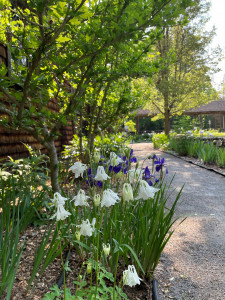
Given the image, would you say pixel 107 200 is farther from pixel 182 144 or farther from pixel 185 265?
pixel 182 144

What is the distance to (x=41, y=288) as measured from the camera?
59.1 inches

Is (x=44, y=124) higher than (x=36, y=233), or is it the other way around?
(x=44, y=124)

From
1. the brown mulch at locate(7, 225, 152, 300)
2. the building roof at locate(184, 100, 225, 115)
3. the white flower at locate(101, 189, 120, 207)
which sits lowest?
the brown mulch at locate(7, 225, 152, 300)

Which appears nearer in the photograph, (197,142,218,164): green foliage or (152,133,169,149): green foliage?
(197,142,218,164): green foliage

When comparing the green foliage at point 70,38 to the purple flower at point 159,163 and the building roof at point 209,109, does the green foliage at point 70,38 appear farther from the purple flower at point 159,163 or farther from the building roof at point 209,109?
the building roof at point 209,109

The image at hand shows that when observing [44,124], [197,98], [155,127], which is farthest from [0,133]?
[155,127]

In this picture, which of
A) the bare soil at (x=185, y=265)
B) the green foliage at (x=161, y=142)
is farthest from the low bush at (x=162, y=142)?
the bare soil at (x=185, y=265)

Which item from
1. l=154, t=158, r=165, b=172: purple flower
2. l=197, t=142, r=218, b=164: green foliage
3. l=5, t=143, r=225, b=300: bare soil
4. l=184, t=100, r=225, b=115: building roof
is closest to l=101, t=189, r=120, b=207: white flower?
l=5, t=143, r=225, b=300: bare soil

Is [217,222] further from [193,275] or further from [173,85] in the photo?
[173,85]

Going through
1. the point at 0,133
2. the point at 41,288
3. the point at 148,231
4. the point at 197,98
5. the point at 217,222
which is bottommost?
the point at 217,222

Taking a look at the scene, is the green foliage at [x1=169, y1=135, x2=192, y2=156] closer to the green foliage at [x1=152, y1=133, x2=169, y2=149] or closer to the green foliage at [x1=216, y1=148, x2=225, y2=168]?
the green foliage at [x1=152, y1=133, x2=169, y2=149]

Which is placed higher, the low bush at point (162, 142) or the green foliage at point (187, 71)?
the green foliage at point (187, 71)

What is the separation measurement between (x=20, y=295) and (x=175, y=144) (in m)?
9.27

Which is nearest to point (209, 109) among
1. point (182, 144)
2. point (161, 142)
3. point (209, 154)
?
point (161, 142)
